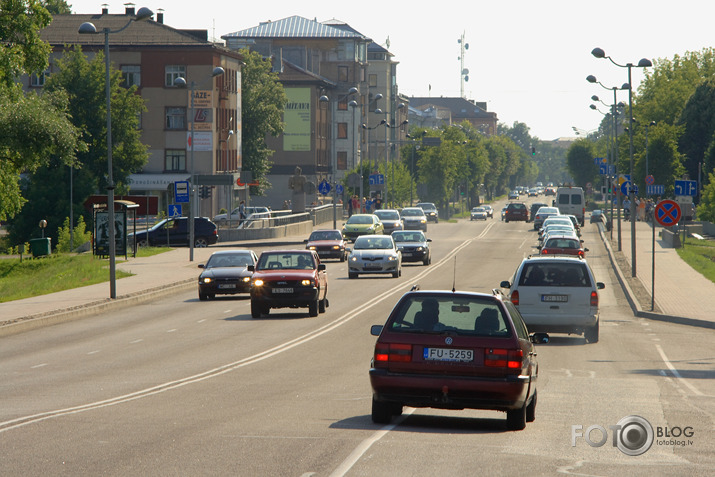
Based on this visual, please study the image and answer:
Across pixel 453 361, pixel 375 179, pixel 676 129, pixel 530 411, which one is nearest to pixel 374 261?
pixel 530 411

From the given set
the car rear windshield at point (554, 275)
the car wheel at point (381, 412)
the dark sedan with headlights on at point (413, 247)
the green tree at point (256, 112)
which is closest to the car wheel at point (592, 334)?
the car rear windshield at point (554, 275)

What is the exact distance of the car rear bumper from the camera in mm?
10859

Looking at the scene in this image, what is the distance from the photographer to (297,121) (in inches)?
4695

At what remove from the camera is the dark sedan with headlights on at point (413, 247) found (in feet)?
153

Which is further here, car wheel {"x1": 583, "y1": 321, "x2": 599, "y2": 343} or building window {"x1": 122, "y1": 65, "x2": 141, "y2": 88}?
building window {"x1": 122, "y1": 65, "x2": 141, "y2": 88}

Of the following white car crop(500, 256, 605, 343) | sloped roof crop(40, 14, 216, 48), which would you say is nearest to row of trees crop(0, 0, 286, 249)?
sloped roof crop(40, 14, 216, 48)

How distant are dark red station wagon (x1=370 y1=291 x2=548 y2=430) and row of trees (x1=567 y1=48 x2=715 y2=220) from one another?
53030 mm

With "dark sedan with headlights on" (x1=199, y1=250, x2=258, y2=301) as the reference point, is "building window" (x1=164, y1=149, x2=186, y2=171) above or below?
above

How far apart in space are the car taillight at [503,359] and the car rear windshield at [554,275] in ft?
37.2

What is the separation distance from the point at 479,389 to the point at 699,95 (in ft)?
Result: 312

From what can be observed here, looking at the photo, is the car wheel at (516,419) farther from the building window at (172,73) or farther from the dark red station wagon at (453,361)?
the building window at (172,73)

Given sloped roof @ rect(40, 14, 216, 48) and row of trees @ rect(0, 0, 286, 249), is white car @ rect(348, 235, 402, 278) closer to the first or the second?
row of trees @ rect(0, 0, 286, 249)

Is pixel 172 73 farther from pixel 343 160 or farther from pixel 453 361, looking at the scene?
pixel 453 361
